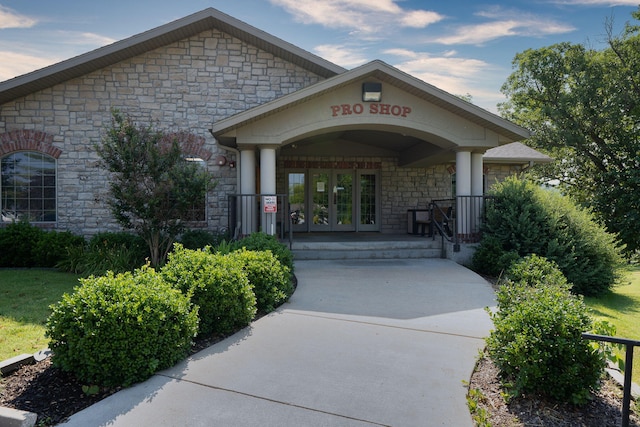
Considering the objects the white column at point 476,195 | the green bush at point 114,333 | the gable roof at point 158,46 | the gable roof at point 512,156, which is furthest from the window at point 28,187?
the gable roof at point 512,156

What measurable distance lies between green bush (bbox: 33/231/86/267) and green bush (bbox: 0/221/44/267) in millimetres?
150

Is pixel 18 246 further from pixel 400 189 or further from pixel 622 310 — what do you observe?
pixel 622 310

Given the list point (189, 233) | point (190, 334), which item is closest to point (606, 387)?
point (190, 334)

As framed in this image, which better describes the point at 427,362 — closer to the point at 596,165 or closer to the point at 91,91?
the point at 91,91

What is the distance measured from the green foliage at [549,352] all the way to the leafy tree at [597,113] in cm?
1549

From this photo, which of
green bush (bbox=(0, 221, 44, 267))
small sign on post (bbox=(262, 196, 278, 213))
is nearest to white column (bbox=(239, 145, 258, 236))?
small sign on post (bbox=(262, 196, 278, 213))

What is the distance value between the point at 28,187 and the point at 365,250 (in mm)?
8994

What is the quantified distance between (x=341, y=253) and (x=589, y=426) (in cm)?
691

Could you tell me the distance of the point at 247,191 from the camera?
9.85m

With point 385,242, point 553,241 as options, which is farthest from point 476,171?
point 385,242

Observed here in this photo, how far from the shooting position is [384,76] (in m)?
9.23

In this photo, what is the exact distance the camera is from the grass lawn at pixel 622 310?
6147mm

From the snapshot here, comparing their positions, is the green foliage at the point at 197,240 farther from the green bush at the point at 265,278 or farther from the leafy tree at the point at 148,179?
the green bush at the point at 265,278

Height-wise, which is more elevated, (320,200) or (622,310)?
(320,200)
